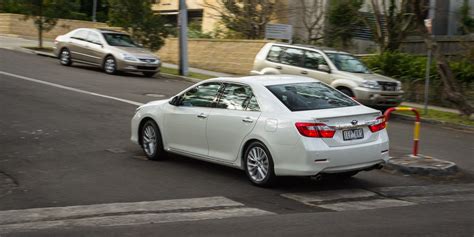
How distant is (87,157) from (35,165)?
910 mm

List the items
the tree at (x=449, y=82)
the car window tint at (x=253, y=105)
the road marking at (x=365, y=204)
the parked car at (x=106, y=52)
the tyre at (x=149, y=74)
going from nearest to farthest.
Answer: the road marking at (x=365, y=204) < the car window tint at (x=253, y=105) < the tree at (x=449, y=82) < the parked car at (x=106, y=52) < the tyre at (x=149, y=74)

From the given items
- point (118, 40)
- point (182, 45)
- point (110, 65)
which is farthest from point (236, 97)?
point (118, 40)

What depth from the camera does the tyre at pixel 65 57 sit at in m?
25.5

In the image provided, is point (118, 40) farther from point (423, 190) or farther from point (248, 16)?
point (423, 190)

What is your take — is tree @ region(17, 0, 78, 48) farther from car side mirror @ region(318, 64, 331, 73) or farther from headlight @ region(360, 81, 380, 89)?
headlight @ region(360, 81, 380, 89)

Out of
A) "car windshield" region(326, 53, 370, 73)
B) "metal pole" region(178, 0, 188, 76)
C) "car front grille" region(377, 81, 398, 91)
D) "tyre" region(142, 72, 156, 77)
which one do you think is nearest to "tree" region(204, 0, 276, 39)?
"metal pole" region(178, 0, 188, 76)

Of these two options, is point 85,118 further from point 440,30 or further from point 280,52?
point 440,30

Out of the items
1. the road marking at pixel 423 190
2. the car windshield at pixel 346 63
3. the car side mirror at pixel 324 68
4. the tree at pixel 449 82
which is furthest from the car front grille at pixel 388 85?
the road marking at pixel 423 190

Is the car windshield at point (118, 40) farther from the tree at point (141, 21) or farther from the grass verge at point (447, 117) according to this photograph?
the grass verge at point (447, 117)

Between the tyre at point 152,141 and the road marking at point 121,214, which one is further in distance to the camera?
the tyre at point 152,141

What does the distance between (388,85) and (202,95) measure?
30.5 ft

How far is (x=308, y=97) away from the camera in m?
9.16

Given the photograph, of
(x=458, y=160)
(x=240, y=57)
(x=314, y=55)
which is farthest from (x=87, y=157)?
(x=240, y=57)

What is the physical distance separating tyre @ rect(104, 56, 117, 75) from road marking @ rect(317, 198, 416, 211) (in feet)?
55.3
